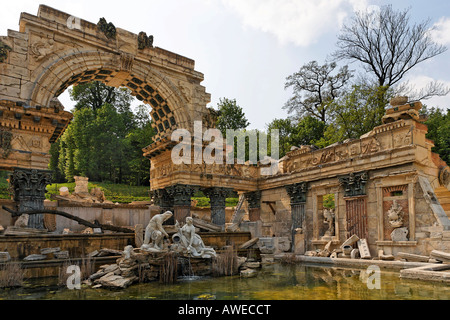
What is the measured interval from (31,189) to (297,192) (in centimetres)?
1070

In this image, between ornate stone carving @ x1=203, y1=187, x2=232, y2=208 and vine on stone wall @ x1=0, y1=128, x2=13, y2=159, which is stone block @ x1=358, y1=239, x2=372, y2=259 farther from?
vine on stone wall @ x1=0, y1=128, x2=13, y2=159

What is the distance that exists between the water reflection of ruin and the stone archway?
0.13 ft

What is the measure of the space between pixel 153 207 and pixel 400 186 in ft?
35.6

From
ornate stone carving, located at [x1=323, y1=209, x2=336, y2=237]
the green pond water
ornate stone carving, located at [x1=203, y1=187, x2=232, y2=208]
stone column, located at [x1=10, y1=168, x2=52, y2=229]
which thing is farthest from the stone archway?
ornate stone carving, located at [x1=323, y1=209, x2=336, y2=237]

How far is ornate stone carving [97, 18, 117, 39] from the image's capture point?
15.6m

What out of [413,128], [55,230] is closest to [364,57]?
[413,128]

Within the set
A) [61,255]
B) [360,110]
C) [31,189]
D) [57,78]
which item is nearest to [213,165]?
[57,78]

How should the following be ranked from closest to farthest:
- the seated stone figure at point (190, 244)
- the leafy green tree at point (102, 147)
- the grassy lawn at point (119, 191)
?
the seated stone figure at point (190, 244) < the grassy lawn at point (119, 191) < the leafy green tree at point (102, 147)

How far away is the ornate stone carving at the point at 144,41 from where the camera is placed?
16.6 m

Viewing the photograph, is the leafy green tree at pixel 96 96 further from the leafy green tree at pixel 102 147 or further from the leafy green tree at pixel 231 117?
the leafy green tree at pixel 231 117

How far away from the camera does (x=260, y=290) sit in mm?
7543

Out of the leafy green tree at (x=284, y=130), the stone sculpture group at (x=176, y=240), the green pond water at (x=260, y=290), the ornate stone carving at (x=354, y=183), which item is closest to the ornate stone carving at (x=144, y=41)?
the stone sculpture group at (x=176, y=240)

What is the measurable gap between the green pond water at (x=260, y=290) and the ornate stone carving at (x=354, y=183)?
14.7 ft

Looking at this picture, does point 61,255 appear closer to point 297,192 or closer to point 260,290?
point 260,290
